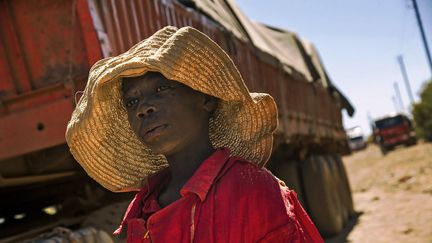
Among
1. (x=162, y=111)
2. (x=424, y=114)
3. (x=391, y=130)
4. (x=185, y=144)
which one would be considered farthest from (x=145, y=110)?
(x=424, y=114)

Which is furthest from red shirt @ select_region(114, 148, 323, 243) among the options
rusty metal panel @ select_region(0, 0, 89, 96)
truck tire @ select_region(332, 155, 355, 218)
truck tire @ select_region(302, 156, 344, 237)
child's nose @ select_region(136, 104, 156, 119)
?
truck tire @ select_region(332, 155, 355, 218)

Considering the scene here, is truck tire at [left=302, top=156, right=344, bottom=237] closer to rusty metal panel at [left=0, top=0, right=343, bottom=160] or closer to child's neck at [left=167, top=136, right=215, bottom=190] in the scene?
rusty metal panel at [left=0, top=0, right=343, bottom=160]

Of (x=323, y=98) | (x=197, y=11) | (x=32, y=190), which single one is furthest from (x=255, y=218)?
(x=323, y=98)

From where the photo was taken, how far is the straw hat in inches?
61.6

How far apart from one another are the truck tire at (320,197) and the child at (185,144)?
253 inches

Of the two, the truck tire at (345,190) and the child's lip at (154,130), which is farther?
→ the truck tire at (345,190)

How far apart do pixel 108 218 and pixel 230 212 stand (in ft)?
7.53

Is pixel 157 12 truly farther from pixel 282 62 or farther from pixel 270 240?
pixel 282 62

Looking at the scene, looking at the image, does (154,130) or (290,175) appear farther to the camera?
(290,175)

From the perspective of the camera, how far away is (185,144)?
165cm

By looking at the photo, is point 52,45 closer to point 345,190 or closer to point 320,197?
point 320,197

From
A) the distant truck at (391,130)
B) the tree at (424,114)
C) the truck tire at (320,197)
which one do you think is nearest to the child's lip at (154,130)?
the truck tire at (320,197)

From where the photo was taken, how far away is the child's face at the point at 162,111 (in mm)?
1557

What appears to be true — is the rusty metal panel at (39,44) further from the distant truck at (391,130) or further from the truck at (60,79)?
the distant truck at (391,130)
